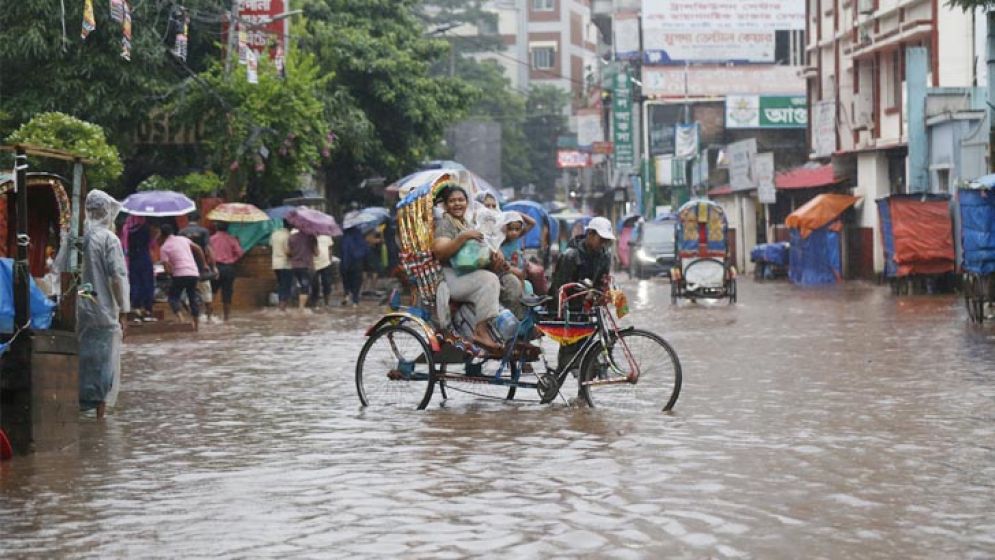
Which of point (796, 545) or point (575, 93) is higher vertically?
point (575, 93)

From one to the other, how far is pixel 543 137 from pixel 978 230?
85084mm

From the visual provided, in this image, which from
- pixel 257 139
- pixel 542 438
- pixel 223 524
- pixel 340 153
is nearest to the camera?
pixel 223 524

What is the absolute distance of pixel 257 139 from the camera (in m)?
34.0

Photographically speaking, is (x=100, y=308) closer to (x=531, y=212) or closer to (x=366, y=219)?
(x=366, y=219)

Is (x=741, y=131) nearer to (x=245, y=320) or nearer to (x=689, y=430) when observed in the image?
(x=245, y=320)

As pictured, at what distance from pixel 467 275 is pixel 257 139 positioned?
2130 cm

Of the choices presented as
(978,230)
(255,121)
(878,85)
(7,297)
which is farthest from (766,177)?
(7,297)

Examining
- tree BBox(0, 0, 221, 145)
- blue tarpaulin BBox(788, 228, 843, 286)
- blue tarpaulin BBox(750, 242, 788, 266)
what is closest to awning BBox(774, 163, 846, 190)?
blue tarpaulin BBox(750, 242, 788, 266)

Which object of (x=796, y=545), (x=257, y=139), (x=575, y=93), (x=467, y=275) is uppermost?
(x=575, y=93)

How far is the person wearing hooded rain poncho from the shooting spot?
13.0 meters

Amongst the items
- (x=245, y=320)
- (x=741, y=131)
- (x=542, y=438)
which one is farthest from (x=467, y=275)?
(x=741, y=131)

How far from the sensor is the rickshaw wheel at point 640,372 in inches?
502

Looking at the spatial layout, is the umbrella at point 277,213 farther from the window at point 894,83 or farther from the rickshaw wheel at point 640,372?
the rickshaw wheel at point 640,372

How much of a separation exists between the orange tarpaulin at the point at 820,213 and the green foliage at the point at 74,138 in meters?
21.3
